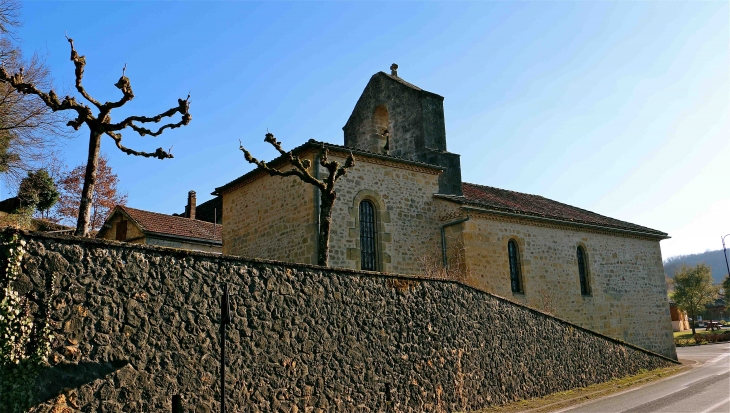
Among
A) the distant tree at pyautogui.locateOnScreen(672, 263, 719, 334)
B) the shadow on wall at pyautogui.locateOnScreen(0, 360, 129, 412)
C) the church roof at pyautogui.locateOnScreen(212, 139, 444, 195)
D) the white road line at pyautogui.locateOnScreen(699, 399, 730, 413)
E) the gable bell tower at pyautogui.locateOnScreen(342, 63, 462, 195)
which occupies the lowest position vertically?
the white road line at pyautogui.locateOnScreen(699, 399, 730, 413)

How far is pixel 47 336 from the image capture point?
699 cm

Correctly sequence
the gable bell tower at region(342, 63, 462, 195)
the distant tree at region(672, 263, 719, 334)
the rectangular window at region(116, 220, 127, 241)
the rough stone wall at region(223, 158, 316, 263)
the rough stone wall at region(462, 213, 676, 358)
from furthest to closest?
1. the distant tree at region(672, 263, 719, 334)
2. the rectangular window at region(116, 220, 127, 241)
3. the gable bell tower at region(342, 63, 462, 195)
4. the rough stone wall at region(462, 213, 676, 358)
5. the rough stone wall at region(223, 158, 316, 263)

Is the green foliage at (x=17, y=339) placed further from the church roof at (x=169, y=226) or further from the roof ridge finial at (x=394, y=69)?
the roof ridge finial at (x=394, y=69)

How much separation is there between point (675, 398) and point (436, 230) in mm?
8454

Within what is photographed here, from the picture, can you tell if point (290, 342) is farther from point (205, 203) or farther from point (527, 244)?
point (205, 203)

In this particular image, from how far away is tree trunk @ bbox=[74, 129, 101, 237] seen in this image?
33.3 ft

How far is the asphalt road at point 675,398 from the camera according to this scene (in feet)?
40.7

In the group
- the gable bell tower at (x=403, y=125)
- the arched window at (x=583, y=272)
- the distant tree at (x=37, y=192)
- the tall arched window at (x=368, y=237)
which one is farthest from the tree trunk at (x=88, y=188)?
the arched window at (x=583, y=272)

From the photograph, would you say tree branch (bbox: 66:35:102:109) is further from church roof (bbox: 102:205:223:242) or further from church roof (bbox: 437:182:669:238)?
church roof (bbox: 102:205:223:242)

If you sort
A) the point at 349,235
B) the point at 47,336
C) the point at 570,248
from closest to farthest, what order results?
1. the point at 47,336
2. the point at 349,235
3. the point at 570,248

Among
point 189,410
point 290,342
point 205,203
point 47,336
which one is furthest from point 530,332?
point 205,203

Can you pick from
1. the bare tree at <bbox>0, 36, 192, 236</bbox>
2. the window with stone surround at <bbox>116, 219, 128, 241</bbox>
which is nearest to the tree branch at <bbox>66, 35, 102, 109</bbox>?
the bare tree at <bbox>0, 36, 192, 236</bbox>

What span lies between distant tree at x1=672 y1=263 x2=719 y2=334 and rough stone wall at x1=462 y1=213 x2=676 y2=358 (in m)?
31.7

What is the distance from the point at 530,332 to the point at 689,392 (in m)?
4.48
